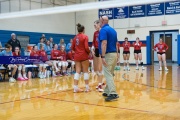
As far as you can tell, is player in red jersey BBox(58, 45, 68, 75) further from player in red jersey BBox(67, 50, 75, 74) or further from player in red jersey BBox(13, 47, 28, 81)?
player in red jersey BBox(13, 47, 28, 81)

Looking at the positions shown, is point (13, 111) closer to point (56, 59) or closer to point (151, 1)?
point (151, 1)

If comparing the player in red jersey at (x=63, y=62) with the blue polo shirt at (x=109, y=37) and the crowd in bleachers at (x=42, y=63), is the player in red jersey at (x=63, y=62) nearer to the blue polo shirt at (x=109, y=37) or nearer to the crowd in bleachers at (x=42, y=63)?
the crowd in bleachers at (x=42, y=63)

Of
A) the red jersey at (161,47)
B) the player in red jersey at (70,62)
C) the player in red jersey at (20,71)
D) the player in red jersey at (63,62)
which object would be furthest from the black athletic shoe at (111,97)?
the red jersey at (161,47)

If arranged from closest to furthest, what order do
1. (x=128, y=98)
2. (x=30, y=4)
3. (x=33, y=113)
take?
(x=33, y=113), (x=128, y=98), (x=30, y=4)

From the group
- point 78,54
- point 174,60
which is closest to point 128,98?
point 78,54

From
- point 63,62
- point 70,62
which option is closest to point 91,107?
point 63,62

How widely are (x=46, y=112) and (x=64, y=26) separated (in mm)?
16718

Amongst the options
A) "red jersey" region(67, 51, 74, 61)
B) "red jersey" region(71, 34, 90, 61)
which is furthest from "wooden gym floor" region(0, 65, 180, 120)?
"red jersey" region(67, 51, 74, 61)

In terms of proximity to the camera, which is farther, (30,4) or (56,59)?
(30,4)

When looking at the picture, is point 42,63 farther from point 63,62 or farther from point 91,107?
point 91,107

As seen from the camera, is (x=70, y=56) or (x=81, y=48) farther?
(x=70, y=56)

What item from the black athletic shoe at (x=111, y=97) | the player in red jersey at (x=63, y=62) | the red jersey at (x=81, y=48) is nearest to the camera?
the black athletic shoe at (x=111, y=97)

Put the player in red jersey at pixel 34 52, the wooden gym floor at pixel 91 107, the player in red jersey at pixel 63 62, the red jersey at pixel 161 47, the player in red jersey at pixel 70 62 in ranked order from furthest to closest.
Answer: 1. the red jersey at pixel 161 47
2. the player in red jersey at pixel 70 62
3. the player in red jersey at pixel 63 62
4. the player in red jersey at pixel 34 52
5. the wooden gym floor at pixel 91 107

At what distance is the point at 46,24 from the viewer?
19000mm
